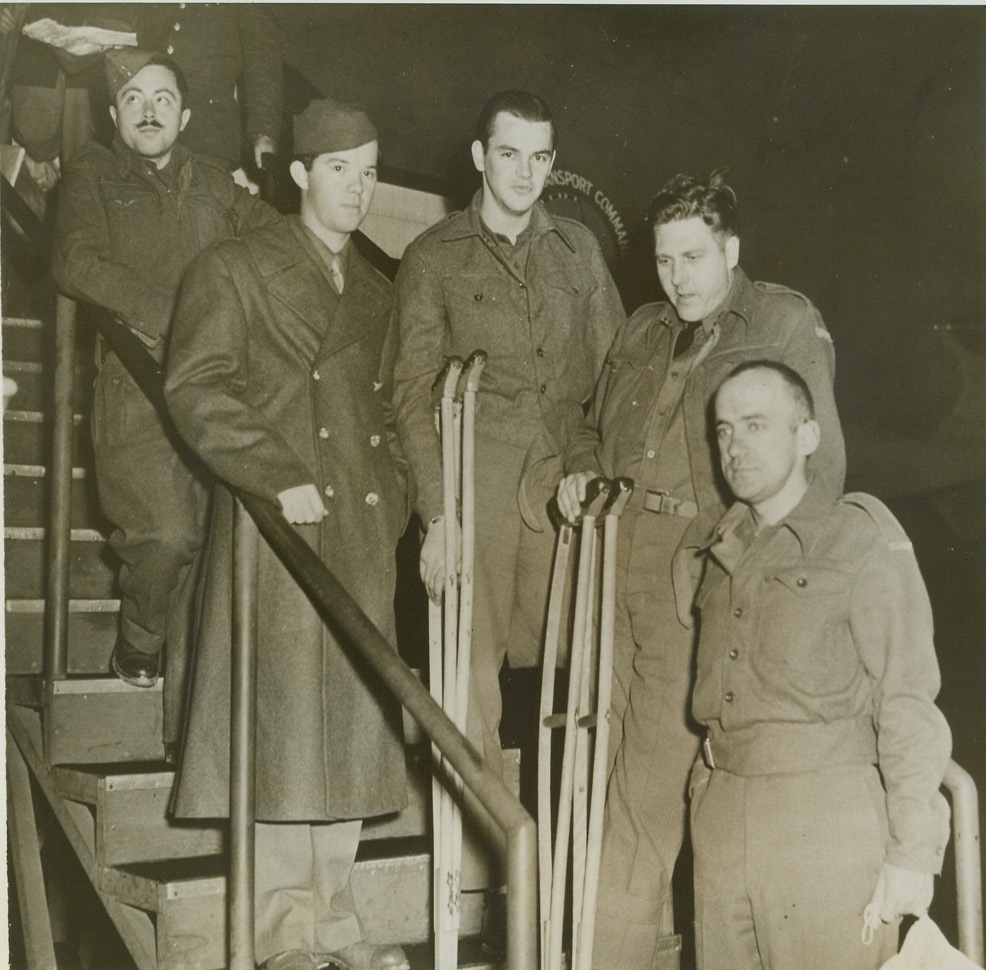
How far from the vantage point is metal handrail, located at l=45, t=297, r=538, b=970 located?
1.55 metres

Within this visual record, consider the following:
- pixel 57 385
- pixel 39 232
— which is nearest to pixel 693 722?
pixel 57 385

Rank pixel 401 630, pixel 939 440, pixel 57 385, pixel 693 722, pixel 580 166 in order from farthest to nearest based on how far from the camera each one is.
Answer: pixel 580 166, pixel 401 630, pixel 939 440, pixel 57 385, pixel 693 722

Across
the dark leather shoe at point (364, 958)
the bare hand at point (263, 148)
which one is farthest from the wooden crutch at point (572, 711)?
the bare hand at point (263, 148)

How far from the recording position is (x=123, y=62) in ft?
8.80

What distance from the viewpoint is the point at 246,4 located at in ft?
9.14

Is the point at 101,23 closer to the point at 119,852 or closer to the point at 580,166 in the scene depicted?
the point at 580,166

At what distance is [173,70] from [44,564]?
4.09ft

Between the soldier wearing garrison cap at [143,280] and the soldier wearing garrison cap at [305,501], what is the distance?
0.27 metres

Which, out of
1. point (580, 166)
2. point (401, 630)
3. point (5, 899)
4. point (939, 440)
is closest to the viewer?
point (5, 899)

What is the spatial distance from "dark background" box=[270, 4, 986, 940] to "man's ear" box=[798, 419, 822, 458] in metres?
0.59

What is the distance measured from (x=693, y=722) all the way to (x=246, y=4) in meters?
2.05

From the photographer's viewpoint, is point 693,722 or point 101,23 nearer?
point 693,722

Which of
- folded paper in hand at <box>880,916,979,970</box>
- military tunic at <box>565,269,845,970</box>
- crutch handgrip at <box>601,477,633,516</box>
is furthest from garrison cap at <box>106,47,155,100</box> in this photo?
folded paper in hand at <box>880,916,979,970</box>

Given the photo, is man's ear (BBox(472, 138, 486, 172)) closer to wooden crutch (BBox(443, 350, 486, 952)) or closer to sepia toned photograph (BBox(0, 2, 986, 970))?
sepia toned photograph (BBox(0, 2, 986, 970))
